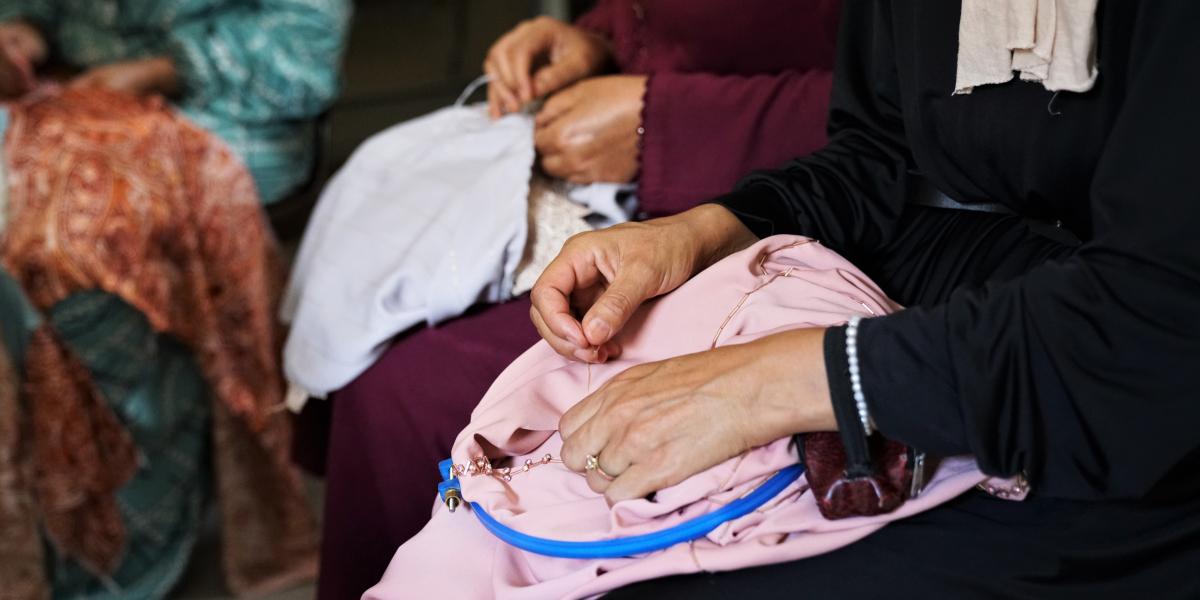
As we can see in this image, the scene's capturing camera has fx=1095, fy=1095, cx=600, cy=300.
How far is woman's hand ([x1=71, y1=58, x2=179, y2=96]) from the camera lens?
5.49ft

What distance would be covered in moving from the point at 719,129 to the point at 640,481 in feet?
1.86

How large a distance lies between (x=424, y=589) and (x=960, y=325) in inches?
15.7

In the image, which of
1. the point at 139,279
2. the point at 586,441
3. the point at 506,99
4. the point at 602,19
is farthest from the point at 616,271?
the point at 139,279

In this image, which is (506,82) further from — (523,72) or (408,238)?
(408,238)

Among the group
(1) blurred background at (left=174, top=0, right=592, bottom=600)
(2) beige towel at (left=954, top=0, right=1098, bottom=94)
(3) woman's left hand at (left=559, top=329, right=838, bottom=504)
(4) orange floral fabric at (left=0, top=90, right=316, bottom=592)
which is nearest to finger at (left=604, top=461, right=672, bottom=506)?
(3) woman's left hand at (left=559, top=329, right=838, bottom=504)

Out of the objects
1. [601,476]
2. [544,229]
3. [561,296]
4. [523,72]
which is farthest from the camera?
[523,72]

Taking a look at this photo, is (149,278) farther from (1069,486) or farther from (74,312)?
(1069,486)

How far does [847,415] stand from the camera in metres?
0.68

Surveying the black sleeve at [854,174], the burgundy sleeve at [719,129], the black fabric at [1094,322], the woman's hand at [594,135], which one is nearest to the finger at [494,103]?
the woman's hand at [594,135]

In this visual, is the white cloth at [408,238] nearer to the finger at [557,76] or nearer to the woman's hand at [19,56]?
the finger at [557,76]

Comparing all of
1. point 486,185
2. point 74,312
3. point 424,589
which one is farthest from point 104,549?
point 424,589

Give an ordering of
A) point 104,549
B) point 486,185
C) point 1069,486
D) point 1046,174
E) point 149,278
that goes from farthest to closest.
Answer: point 104,549 < point 149,278 < point 486,185 < point 1046,174 < point 1069,486

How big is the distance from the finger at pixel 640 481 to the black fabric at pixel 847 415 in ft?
0.38

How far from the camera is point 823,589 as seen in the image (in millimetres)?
675
